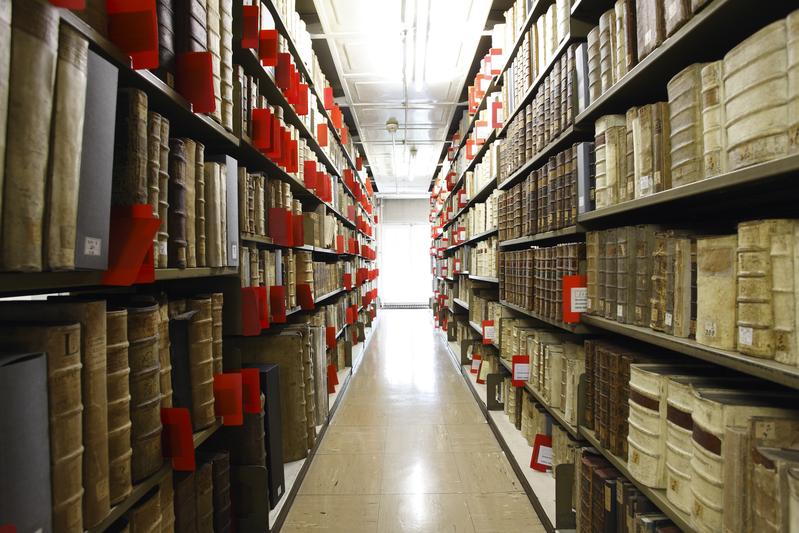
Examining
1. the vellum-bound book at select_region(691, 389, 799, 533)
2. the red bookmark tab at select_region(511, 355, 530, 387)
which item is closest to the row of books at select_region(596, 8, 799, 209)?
the vellum-bound book at select_region(691, 389, 799, 533)

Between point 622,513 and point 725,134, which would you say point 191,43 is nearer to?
point 725,134

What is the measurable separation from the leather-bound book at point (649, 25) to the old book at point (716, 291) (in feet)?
1.98

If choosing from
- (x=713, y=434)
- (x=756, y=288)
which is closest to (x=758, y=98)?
(x=756, y=288)

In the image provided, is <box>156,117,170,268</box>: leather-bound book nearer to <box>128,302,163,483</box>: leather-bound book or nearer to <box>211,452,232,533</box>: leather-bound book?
<box>128,302,163,483</box>: leather-bound book

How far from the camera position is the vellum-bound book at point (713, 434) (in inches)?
36.5

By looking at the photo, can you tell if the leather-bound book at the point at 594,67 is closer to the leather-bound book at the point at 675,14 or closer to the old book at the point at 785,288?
the leather-bound book at the point at 675,14

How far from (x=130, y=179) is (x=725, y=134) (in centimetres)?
132

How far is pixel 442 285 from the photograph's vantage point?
25.3 ft

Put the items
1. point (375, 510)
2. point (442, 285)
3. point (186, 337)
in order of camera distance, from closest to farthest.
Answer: point (186, 337) → point (375, 510) → point (442, 285)

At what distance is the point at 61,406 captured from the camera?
2.54 ft

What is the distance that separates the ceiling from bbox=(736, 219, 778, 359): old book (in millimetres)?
2869

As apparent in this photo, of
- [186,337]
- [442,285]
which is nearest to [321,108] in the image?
[186,337]

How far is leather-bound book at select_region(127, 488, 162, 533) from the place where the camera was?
1.04m

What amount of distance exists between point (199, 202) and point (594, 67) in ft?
4.84
